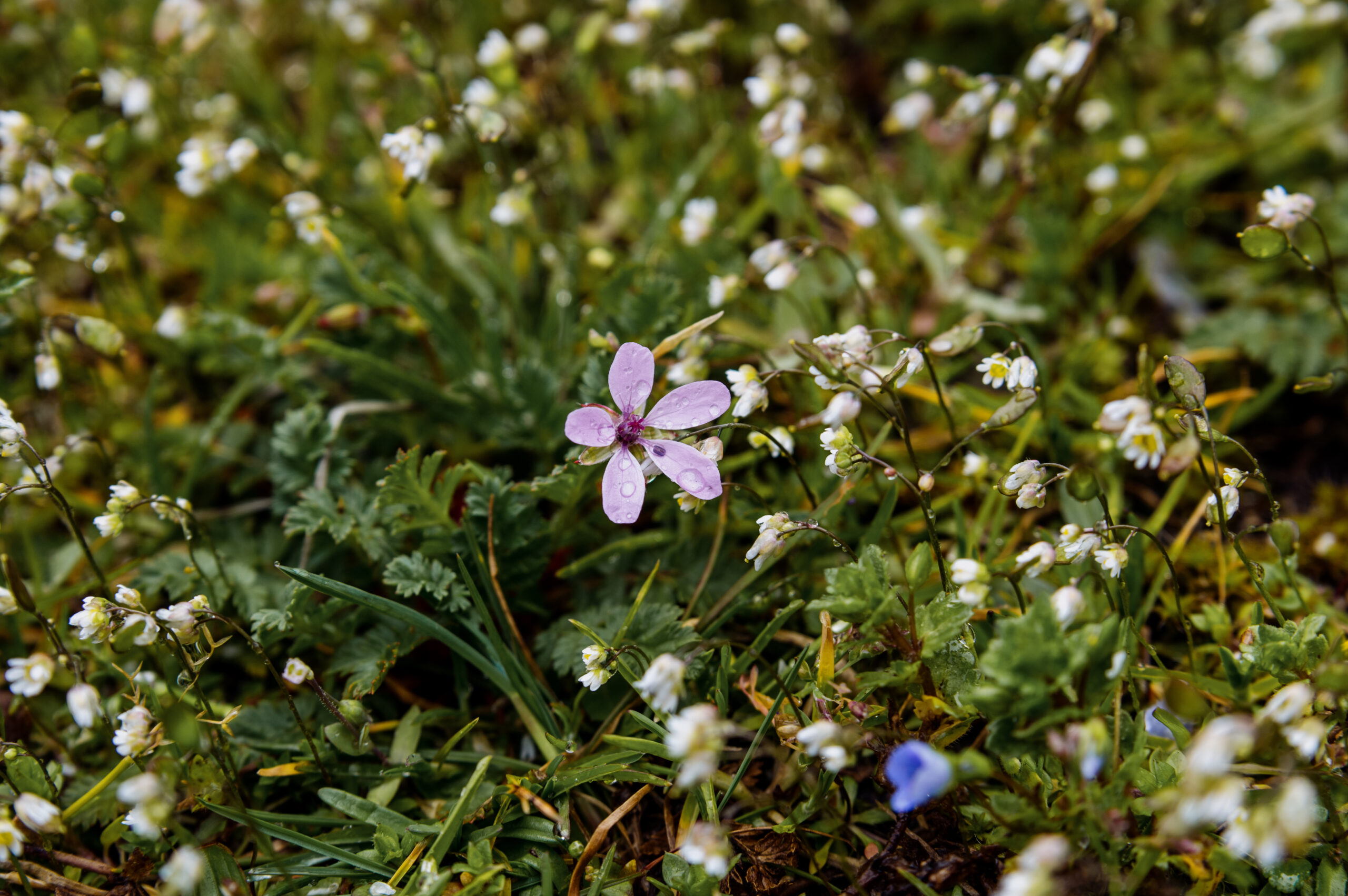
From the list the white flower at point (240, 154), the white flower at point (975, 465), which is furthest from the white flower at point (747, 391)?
the white flower at point (240, 154)

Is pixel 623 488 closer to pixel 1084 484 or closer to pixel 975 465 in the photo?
pixel 975 465

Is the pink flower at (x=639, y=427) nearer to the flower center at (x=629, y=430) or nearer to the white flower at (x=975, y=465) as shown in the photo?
the flower center at (x=629, y=430)

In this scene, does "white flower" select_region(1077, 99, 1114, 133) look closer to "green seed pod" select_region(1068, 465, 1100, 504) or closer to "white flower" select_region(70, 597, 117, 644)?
"green seed pod" select_region(1068, 465, 1100, 504)

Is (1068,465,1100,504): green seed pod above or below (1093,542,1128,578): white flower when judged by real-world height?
above

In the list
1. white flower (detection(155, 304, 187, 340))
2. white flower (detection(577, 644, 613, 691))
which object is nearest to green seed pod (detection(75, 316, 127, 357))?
white flower (detection(155, 304, 187, 340))

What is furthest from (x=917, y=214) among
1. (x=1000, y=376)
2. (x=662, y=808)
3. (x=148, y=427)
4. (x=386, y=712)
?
(x=148, y=427)

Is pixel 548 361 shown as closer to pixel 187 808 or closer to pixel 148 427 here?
pixel 148 427
